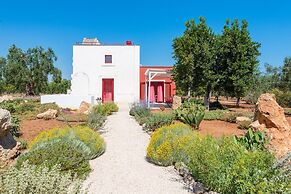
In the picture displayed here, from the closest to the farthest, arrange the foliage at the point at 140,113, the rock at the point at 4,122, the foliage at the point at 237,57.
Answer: the rock at the point at 4,122
the foliage at the point at 140,113
the foliage at the point at 237,57

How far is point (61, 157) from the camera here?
6.15 m

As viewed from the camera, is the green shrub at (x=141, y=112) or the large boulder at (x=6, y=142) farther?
the green shrub at (x=141, y=112)

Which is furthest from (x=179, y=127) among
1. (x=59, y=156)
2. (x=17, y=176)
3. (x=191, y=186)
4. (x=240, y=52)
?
(x=240, y=52)

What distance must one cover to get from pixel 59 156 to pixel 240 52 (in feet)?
70.1

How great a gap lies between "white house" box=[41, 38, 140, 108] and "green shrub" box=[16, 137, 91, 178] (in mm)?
24373

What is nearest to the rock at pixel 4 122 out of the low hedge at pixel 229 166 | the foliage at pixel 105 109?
the low hedge at pixel 229 166

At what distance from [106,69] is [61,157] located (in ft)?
84.3

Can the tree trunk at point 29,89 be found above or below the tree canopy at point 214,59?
below

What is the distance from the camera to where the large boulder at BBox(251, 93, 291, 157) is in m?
8.39

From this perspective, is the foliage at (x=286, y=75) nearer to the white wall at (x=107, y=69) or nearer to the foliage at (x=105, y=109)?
the white wall at (x=107, y=69)

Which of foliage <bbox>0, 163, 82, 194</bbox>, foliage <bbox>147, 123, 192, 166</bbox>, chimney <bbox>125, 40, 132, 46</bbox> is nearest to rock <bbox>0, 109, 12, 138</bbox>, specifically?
foliage <bbox>147, 123, 192, 166</bbox>

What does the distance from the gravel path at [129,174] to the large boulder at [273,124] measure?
128 inches

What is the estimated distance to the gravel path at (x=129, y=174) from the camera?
592 cm

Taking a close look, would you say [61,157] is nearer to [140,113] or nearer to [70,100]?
[140,113]
